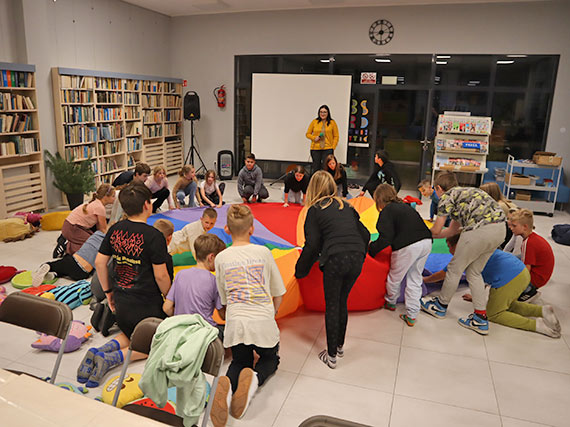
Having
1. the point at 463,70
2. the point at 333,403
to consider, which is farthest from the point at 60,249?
the point at 463,70

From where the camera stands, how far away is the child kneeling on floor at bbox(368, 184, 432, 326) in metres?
3.63

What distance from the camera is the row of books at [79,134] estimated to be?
7.59m

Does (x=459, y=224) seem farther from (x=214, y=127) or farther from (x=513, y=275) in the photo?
(x=214, y=127)

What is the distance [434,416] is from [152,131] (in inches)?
348

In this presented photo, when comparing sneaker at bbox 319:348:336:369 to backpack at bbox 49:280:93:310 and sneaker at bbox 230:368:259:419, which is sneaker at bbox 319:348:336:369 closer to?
sneaker at bbox 230:368:259:419

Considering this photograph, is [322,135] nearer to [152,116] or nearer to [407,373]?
[152,116]

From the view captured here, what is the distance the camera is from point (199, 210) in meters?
6.11

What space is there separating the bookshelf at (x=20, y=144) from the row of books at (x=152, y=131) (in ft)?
9.38

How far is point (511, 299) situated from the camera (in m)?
3.82

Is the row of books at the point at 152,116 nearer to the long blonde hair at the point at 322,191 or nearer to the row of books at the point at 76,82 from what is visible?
the row of books at the point at 76,82

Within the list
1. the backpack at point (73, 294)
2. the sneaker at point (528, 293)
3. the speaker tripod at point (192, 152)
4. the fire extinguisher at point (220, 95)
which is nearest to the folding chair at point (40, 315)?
the backpack at point (73, 294)

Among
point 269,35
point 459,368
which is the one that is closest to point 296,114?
point 269,35

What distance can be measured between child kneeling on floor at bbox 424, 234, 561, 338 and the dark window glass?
6.33m

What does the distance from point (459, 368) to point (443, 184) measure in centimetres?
165
